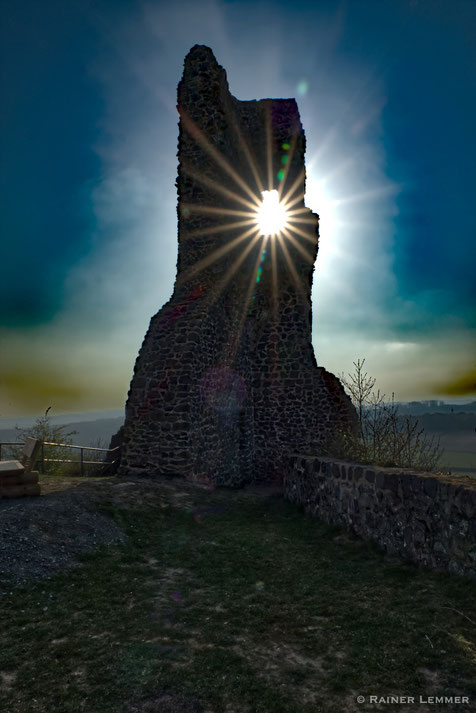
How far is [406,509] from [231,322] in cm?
968

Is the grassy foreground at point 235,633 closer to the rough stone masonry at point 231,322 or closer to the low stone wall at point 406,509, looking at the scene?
the low stone wall at point 406,509

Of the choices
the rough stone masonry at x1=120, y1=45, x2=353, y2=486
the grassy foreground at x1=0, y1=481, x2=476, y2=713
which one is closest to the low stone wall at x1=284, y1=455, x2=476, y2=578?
the grassy foreground at x1=0, y1=481, x2=476, y2=713

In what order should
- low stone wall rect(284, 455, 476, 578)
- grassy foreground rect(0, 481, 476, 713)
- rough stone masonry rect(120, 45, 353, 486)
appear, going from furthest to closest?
rough stone masonry rect(120, 45, 353, 486), low stone wall rect(284, 455, 476, 578), grassy foreground rect(0, 481, 476, 713)

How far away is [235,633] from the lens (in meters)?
4.05

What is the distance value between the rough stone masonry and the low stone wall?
123 inches

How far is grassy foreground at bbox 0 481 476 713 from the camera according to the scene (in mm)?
3109

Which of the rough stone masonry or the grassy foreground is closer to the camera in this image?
the grassy foreground

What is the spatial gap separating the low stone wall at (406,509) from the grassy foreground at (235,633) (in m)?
0.24

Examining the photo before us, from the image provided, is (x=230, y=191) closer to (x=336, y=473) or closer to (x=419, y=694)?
(x=336, y=473)

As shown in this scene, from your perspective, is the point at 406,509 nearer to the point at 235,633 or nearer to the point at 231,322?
the point at 235,633

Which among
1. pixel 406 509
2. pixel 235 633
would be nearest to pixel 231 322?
pixel 406 509

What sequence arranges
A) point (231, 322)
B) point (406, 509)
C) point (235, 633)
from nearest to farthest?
point (235, 633) → point (406, 509) → point (231, 322)

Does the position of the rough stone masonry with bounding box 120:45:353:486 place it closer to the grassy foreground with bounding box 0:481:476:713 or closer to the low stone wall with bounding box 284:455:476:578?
the low stone wall with bounding box 284:455:476:578

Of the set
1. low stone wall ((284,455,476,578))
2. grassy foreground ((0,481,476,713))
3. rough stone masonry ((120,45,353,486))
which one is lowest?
grassy foreground ((0,481,476,713))
